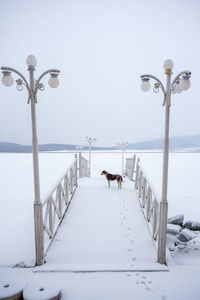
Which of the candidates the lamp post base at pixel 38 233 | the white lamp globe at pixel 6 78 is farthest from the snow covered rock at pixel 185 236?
the white lamp globe at pixel 6 78

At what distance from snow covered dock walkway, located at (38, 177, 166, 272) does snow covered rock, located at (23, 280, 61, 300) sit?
0.64m

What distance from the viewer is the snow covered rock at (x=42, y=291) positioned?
2387 millimetres

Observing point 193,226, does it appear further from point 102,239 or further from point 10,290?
point 10,290

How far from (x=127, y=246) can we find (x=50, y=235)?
63.2 inches

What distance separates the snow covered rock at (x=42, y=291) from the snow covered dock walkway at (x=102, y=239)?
64 cm

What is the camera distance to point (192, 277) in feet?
9.86

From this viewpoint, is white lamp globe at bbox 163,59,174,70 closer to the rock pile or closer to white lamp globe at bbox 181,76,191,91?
white lamp globe at bbox 181,76,191,91

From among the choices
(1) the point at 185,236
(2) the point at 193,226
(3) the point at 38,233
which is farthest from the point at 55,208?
(2) the point at 193,226

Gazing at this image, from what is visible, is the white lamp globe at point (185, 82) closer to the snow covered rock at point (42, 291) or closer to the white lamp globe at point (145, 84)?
the white lamp globe at point (145, 84)

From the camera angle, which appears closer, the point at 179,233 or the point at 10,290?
the point at 10,290

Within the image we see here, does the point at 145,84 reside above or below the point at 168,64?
below

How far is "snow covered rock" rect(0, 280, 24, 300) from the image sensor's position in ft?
7.91

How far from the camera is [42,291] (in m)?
2.48

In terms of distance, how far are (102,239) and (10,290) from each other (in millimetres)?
2074
